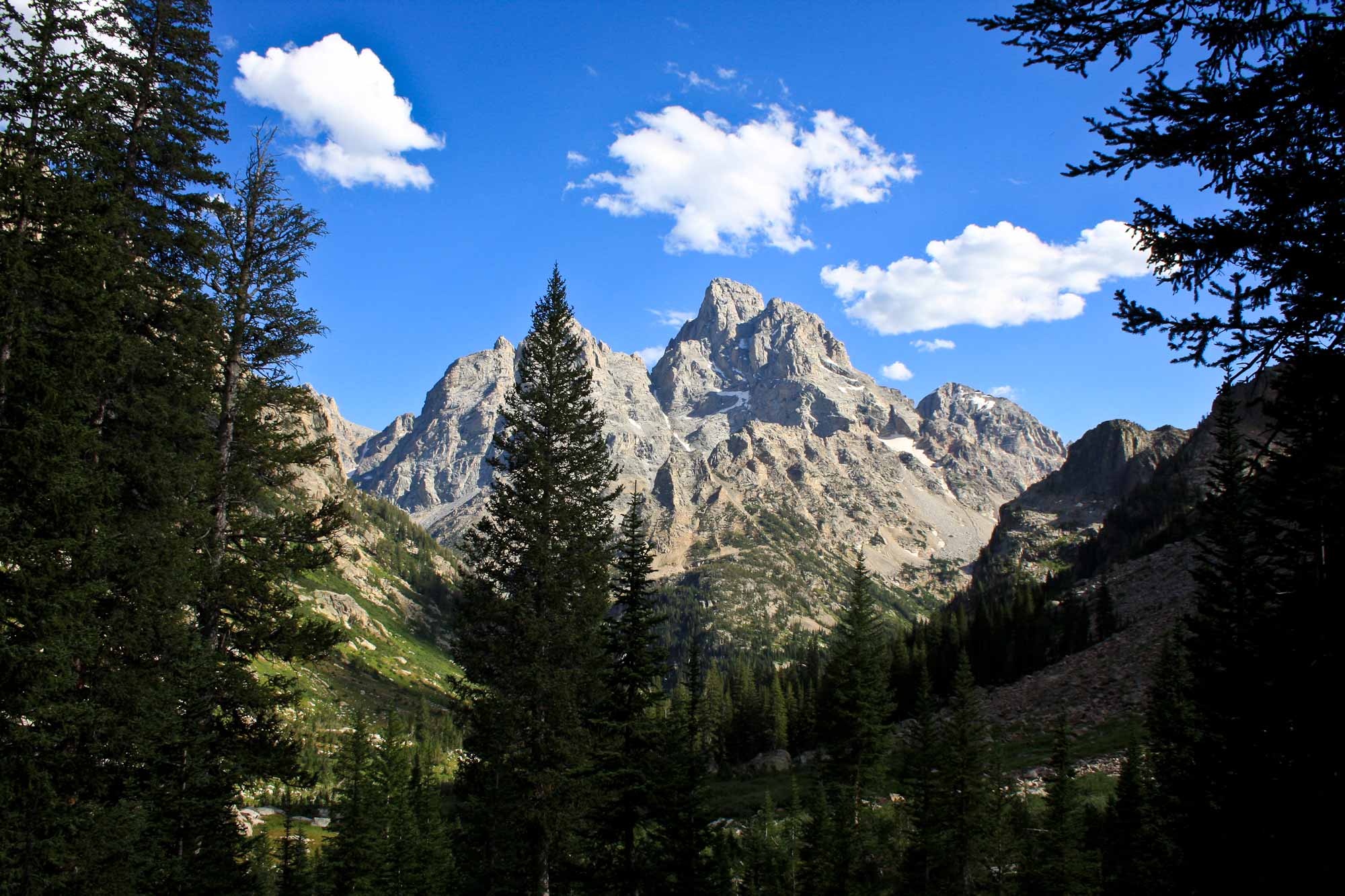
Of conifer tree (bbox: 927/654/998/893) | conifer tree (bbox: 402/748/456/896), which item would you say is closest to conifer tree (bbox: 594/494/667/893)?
conifer tree (bbox: 927/654/998/893)

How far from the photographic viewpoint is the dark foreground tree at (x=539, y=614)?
1862 centimetres

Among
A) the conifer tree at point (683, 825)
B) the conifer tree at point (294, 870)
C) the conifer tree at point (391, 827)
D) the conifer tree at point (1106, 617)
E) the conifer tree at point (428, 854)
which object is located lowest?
the conifer tree at point (294, 870)

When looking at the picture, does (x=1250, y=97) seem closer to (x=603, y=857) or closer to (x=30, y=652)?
(x=30, y=652)

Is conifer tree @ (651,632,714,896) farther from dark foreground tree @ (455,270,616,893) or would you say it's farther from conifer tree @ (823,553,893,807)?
conifer tree @ (823,553,893,807)

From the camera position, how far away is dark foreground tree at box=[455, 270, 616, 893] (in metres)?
18.6

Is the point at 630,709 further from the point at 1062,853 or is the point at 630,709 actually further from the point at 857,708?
the point at 857,708

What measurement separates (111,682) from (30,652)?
2464mm

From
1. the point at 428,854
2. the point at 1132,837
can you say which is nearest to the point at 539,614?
the point at 428,854

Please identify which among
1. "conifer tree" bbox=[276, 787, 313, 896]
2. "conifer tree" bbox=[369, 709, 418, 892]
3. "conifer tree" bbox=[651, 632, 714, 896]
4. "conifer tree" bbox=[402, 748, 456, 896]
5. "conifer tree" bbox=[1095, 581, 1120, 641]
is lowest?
"conifer tree" bbox=[276, 787, 313, 896]

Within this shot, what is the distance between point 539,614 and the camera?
2002 centimetres

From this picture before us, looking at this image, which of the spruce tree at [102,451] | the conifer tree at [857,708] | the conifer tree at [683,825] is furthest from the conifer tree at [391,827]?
the conifer tree at [857,708]

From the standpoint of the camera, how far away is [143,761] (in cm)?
1417

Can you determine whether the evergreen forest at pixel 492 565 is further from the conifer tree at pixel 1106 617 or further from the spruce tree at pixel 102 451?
the conifer tree at pixel 1106 617

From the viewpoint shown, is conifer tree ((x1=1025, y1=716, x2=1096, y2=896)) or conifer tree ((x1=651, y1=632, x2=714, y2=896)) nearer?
conifer tree ((x1=651, y1=632, x2=714, y2=896))
